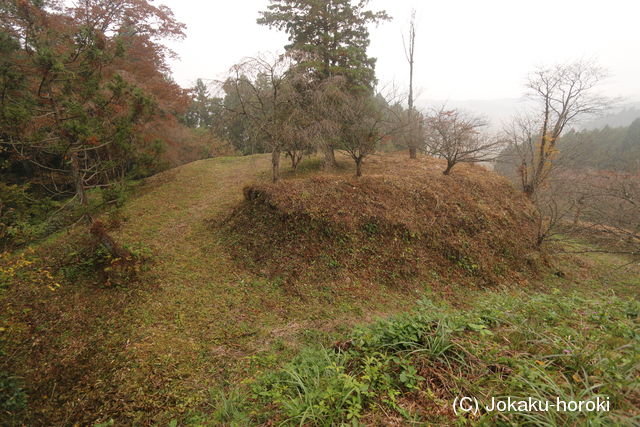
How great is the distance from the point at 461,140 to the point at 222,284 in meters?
8.85

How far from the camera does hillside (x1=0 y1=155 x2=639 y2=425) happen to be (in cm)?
303

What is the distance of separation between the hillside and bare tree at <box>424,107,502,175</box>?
0.79 metres

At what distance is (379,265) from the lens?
19.8 ft

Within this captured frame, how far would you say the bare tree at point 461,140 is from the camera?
8664 millimetres

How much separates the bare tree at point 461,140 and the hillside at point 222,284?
0.79 meters

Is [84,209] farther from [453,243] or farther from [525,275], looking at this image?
[525,275]

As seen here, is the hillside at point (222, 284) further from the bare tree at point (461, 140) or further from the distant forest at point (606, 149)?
the distant forest at point (606, 149)

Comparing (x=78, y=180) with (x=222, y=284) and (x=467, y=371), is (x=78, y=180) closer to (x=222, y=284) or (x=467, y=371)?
(x=222, y=284)

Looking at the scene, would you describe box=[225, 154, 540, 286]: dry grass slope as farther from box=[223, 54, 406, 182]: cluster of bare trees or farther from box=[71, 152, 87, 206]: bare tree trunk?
box=[71, 152, 87, 206]: bare tree trunk

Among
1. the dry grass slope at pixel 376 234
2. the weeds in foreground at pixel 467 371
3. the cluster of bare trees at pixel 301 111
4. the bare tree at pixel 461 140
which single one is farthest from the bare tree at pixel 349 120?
the weeds in foreground at pixel 467 371

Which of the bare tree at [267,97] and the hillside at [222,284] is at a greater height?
the bare tree at [267,97]

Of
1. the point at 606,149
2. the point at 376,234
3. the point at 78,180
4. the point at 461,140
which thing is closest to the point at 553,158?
the point at 461,140

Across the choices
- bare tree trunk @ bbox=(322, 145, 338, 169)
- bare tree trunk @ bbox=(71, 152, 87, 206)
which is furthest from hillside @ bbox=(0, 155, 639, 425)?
bare tree trunk @ bbox=(322, 145, 338, 169)

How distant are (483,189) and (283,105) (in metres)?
7.49
